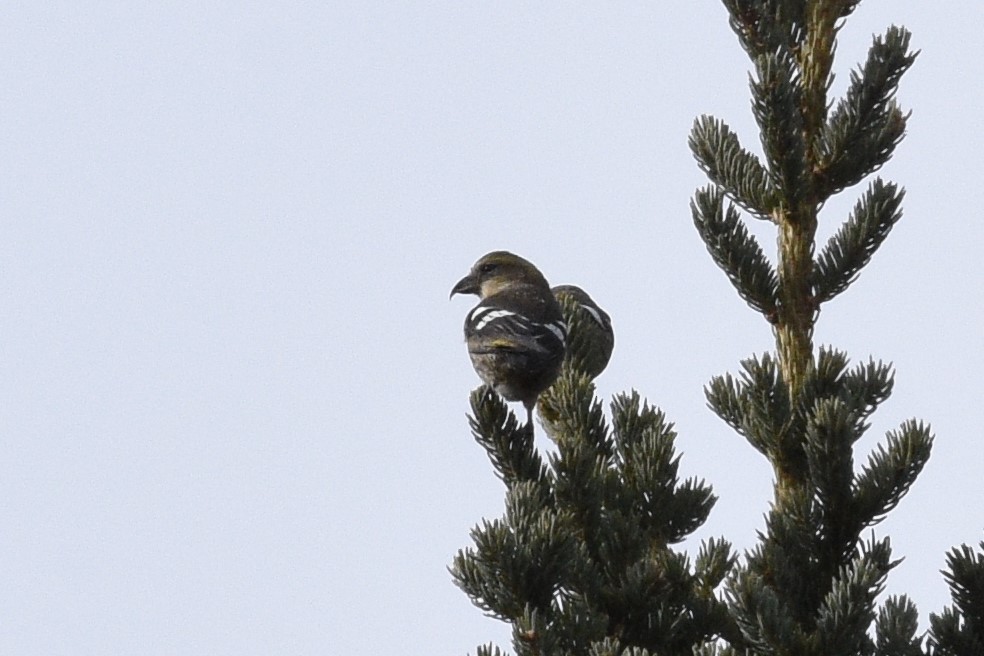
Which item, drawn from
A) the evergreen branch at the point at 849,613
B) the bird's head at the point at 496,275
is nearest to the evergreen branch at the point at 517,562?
the evergreen branch at the point at 849,613

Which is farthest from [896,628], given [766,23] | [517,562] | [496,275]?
[496,275]

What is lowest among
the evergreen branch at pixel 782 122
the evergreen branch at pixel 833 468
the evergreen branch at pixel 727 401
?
the evergreen branch at pixel 833 468

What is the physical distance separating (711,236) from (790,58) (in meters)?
0.66

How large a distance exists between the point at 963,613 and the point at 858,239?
1.25 meters

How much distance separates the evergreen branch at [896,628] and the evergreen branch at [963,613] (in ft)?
1.08

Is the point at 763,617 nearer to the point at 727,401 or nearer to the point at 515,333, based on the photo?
the point at 727,401

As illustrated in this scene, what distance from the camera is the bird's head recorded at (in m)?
9.29

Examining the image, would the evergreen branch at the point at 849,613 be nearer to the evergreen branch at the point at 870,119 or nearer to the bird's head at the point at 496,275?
the evergreen branch at the point at 870,119

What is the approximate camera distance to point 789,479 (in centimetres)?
461

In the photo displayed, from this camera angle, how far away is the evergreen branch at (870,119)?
4.78 metres

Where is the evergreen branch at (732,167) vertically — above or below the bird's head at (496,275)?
below

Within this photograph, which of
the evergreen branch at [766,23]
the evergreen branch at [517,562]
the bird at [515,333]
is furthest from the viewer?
the bird at [515,333]

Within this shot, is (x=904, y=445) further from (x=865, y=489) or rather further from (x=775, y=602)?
(x=775, y=602)

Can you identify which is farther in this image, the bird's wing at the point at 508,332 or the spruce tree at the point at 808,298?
the bird's wing at the point at 508,332
